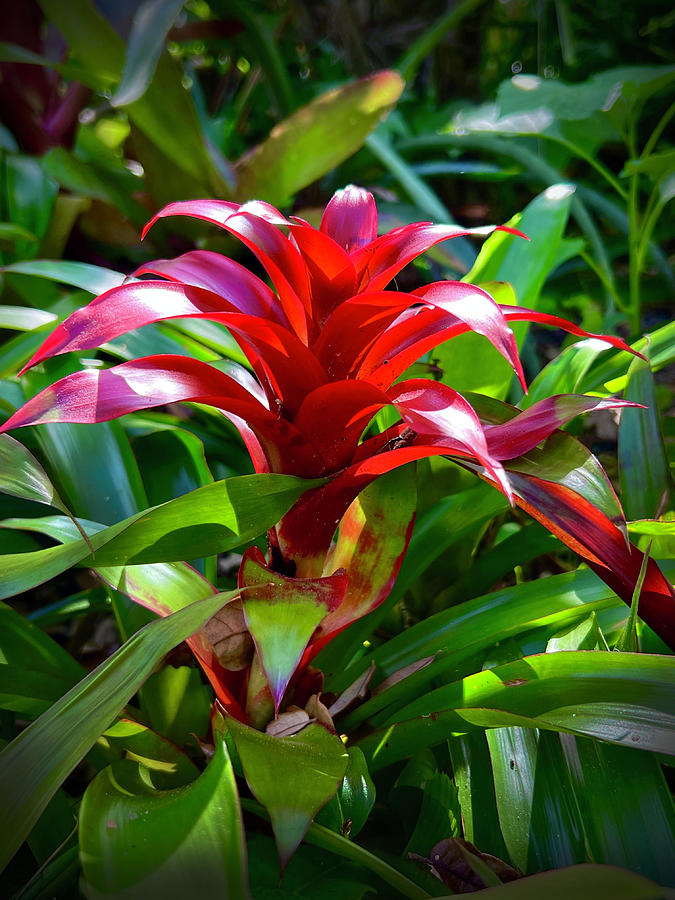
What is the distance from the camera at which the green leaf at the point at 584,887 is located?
0.31 m

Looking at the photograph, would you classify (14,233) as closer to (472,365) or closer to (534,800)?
(472,365)

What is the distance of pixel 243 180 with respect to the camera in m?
1.11

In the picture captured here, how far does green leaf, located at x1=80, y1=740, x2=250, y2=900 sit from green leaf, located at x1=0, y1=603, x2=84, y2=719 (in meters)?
0.16

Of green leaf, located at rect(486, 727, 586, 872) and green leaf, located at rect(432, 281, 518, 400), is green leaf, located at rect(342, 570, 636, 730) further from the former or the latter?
green leaf, located at rect(432, 281, 518, 400)

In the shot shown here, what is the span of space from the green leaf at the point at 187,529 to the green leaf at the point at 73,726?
5 centimetres

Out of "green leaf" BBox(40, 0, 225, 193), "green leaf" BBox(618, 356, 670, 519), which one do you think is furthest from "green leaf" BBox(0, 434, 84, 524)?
"green leaf" BBox(40, 0, 225, 193)

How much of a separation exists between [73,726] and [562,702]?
0.30 metres

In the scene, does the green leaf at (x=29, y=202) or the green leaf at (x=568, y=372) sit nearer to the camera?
the green leaf at (x=568, y=372)

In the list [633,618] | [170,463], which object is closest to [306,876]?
[633,618]

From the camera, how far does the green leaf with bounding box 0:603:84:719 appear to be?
0.54 metres

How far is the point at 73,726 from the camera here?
1.26 ft

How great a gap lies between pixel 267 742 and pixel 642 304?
52.4 inches

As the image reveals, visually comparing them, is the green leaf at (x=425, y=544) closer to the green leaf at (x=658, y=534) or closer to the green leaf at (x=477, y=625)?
the green leaf at (x=477, y=625)

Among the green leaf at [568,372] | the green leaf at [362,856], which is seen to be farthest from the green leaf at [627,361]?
the green leaf at [362,856]
